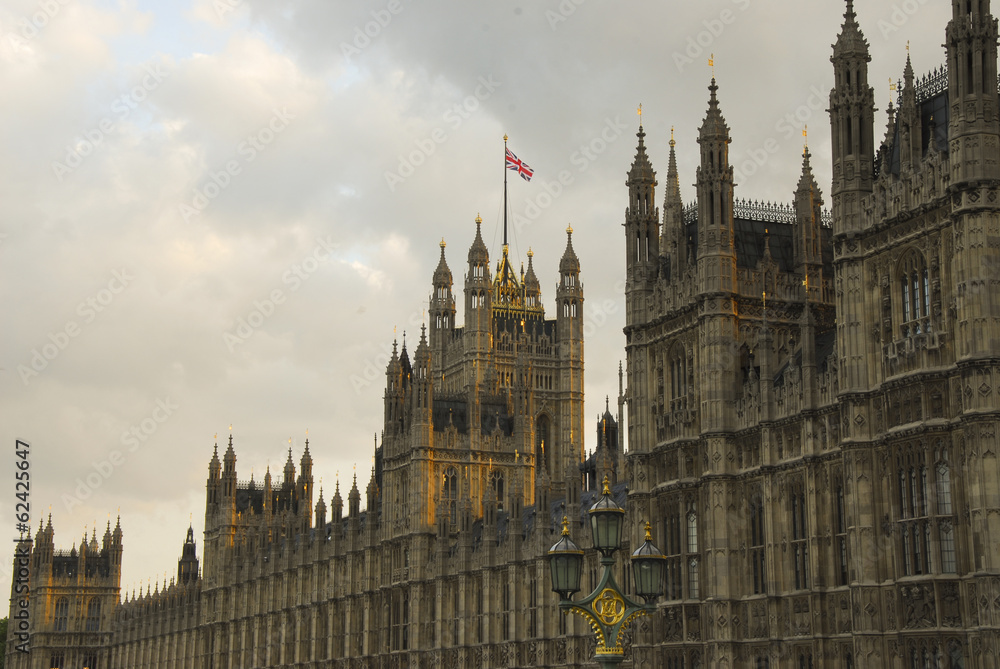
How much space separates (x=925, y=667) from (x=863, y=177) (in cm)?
1592

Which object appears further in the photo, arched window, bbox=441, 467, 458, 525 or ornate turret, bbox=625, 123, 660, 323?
arched window, bbox=441, 467, 458, 525

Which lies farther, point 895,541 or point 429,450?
point 429,450

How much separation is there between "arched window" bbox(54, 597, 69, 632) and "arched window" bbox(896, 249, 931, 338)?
149 meters

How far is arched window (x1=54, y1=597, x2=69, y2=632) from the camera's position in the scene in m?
176

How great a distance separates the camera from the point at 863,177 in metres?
49.2

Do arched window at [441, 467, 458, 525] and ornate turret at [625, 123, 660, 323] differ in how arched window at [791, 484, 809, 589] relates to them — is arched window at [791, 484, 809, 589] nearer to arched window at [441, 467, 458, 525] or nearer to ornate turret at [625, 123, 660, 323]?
ornate turret at [625, 123, 660, 323]

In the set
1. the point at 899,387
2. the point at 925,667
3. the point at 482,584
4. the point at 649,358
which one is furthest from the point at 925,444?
the point at 482,584

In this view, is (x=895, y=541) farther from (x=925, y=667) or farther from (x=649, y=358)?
(x=649, y=358)

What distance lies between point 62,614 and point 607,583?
513ft

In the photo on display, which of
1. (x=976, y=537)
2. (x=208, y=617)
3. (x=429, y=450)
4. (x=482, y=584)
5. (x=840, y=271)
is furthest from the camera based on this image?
(x=208, y=617)

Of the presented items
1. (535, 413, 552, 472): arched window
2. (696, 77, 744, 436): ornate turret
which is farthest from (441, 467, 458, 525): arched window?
A: (696, 77, 744, 436): ornate turret

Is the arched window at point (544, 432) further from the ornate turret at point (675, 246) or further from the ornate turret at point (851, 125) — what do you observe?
the ornate turret at point (851, 125)

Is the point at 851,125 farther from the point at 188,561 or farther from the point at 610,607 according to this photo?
the point at 188,561

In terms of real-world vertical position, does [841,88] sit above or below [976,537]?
above
